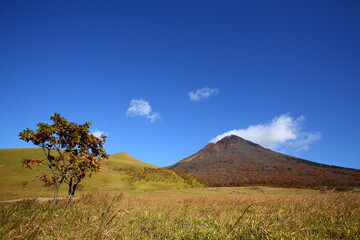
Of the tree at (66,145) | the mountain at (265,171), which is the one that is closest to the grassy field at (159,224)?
the tree at (66,145)

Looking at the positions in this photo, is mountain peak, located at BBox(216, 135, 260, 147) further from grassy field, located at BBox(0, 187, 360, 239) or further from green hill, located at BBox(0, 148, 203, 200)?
grassy field, located at BBox(0, 187, 360, 239)

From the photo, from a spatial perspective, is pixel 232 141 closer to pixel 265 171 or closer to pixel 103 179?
pixel 265 171

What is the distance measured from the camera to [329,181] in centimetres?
5744

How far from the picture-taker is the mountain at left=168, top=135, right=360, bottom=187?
5556 centimetres

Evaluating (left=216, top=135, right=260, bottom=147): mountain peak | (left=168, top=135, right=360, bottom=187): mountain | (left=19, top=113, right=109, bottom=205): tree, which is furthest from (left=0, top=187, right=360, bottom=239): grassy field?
(left=216, top=135, right=260, bottom=147): mountain peak

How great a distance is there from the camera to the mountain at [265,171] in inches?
2188

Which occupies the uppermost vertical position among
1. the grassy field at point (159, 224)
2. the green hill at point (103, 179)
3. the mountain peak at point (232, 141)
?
the mountain peak at point (232, 141)

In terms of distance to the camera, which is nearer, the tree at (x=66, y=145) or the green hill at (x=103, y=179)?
the tree at (x=66, y=145)

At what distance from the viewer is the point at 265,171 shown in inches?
2800

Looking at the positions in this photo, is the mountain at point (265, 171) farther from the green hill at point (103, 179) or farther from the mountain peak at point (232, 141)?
the green hill at point (103, 179)

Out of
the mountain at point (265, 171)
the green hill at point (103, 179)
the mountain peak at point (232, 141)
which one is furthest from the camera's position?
the mountain peak at point (232, 141)

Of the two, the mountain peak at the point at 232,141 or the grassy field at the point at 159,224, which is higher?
the mountain peak at the point at 232,141

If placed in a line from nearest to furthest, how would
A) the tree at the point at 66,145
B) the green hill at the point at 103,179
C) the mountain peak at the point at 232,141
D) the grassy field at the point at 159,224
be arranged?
the grassy field at the point at 159,224 < the tree at the point at 66,145 < the green hill at the point at 103,179 < the mountain peak at the point at 232,141

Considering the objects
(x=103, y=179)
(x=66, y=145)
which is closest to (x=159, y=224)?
(x=66, y=145)
